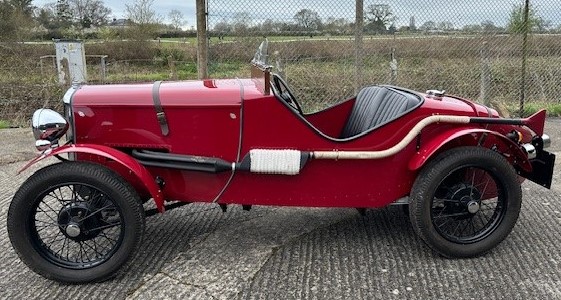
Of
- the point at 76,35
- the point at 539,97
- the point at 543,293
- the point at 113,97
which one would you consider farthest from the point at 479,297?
the point at 76,35

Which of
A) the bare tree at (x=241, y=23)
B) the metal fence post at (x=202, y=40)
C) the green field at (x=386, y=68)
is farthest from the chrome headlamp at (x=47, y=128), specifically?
the bare tree at (x=241, y=23)

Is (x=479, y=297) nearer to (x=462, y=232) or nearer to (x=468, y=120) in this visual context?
(x=462, y=232)

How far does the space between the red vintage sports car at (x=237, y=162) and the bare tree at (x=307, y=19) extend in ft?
10.2

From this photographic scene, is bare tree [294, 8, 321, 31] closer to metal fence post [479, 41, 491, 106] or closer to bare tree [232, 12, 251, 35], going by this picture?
bare tree [232, 12, 251, 35]

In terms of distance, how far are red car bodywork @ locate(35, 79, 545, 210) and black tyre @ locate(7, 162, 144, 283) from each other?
0.17m

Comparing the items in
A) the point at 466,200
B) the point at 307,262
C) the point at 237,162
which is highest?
the point at 237,162

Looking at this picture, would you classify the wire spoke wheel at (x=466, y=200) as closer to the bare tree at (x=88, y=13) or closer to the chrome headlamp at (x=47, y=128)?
the chrome headlamp at (x=47, y=128)

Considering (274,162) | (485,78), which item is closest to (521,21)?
(485,78)

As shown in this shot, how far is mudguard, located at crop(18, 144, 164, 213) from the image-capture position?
287cm

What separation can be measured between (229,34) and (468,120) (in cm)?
358

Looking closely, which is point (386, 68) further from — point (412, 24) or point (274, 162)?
point (274, 162)

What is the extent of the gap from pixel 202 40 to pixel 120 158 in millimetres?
3238

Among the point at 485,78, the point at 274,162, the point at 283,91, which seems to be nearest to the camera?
the point at 274,162

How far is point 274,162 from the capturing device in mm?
2984
